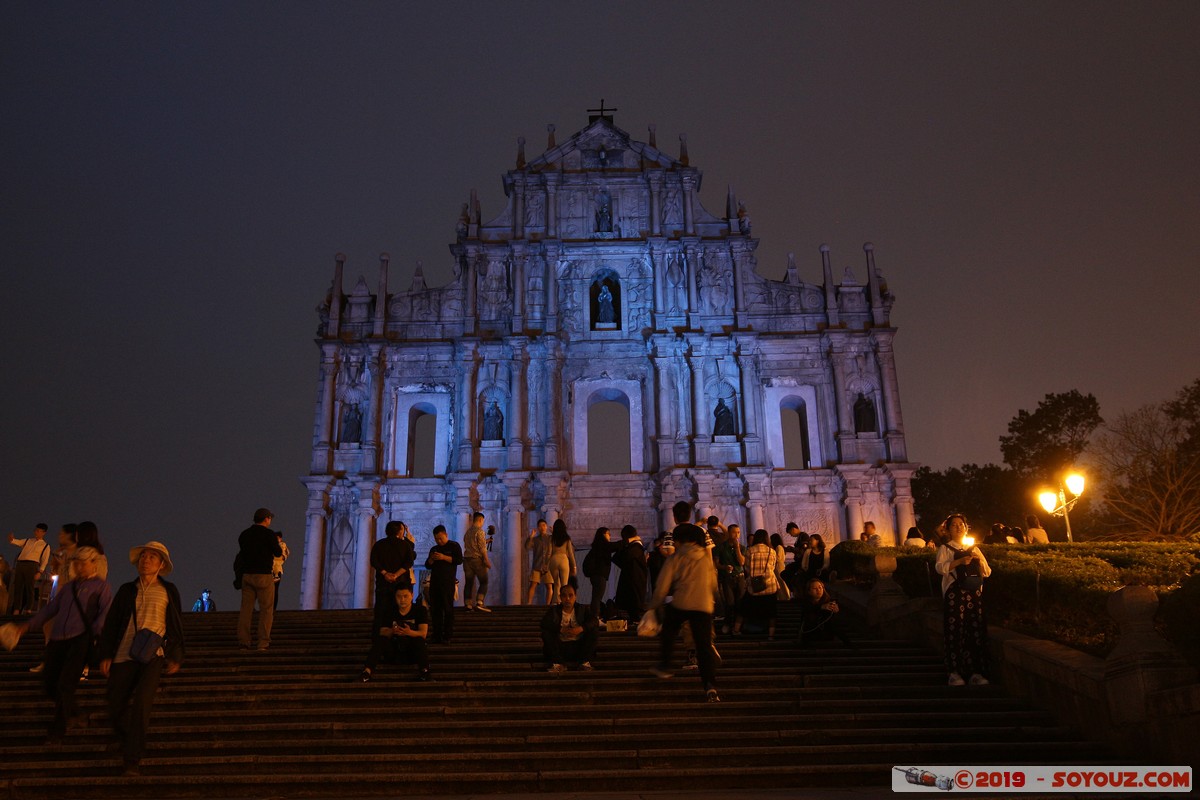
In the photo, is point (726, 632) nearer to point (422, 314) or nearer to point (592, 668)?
point (592, 668)

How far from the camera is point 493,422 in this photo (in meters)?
31.1

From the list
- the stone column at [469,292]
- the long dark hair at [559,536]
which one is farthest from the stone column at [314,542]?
the long dark hair at [559,536]

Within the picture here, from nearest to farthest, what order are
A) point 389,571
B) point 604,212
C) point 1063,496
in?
point 389,571 < point 1063,496 < point 604,212

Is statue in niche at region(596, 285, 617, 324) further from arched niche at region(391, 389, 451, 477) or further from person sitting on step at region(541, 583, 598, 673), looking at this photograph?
person sitting on step at region(541, 583, 598, 673)

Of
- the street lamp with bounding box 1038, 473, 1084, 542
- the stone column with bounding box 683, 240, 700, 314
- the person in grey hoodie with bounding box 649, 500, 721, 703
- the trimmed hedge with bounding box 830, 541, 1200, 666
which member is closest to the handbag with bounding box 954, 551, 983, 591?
the trimmed hedge with bounding box 830, 541, 1200, 666

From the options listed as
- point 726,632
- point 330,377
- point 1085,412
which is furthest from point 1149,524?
point 330,377

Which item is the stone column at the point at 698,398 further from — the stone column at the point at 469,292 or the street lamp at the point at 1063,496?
the street lamp at the point at 1063,496

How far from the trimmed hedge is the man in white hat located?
892 cm

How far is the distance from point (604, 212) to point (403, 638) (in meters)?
23.9

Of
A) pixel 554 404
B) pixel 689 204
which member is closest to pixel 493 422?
pixel 554 404

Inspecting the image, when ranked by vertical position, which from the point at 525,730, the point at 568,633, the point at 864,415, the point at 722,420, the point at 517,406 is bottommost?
the point at 525,730

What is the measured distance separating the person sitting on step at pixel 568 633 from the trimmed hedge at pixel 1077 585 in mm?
5196

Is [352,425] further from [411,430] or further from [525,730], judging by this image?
[525,730]

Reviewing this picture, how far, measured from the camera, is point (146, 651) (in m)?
8.32
